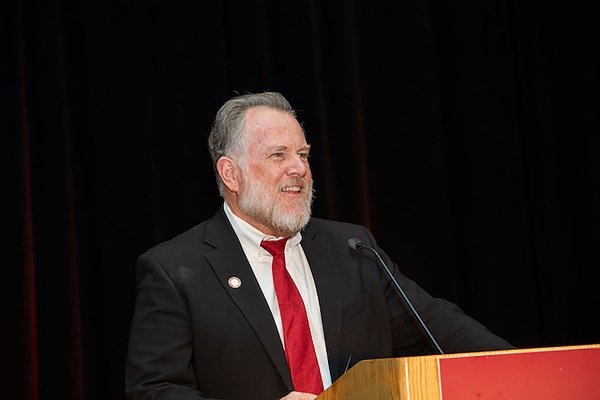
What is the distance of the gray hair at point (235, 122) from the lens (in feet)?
10.0

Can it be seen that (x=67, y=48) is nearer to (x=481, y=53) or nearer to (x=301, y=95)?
(x=301, y=95)

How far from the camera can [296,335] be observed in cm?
277

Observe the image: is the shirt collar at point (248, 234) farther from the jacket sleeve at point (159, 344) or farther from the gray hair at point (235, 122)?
the jacket sleeve at point (159, 344)

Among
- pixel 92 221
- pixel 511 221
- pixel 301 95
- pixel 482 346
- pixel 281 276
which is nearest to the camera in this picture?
pixel 482 346

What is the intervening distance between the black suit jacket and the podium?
789 millimetres

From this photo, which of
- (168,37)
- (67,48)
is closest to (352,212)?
(168,37)

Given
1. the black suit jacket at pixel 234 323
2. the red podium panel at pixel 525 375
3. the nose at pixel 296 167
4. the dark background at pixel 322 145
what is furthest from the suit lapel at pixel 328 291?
the red podium panel at pixel 525 375

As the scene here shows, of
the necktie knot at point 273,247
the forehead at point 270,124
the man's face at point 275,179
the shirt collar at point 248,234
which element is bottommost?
the necktie knot at point 273,247

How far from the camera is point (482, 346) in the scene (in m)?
2.64

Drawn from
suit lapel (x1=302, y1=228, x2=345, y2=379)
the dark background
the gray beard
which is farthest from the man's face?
the dark background

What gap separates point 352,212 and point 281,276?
1.19m

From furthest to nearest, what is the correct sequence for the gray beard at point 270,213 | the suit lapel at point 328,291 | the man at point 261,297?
the gray beard at point 270,213 → the suit lapel at point 328,291 → the man at point 261,297

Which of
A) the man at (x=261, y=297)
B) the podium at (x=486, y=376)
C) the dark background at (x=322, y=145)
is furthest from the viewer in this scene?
the dark background at (x=322, y=145)

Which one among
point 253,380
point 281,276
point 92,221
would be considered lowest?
point 253,380
